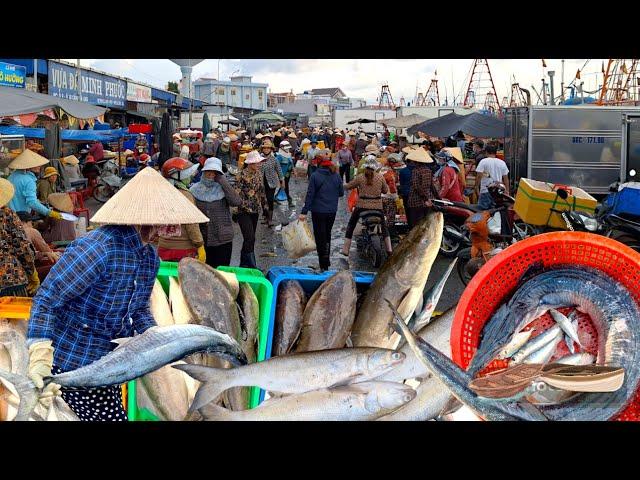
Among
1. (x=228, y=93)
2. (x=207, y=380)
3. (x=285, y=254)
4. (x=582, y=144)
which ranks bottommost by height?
(x=285, y=254)

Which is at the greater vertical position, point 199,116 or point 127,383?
point 199,116

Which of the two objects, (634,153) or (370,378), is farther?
(634,153)

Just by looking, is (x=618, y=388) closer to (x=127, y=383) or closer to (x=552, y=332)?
(x=552, y=332)

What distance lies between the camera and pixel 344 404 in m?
3.77

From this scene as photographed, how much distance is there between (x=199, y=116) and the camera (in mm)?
38531

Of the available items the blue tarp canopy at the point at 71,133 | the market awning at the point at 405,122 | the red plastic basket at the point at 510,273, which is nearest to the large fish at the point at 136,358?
the red plastic basket at the point at 510,273

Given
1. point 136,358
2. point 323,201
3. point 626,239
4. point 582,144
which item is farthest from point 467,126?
point 136,358

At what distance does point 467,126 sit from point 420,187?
7.65 m

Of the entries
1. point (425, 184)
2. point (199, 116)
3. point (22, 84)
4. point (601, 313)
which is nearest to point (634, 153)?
point (425, 184)

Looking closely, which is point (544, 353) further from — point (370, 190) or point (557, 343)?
point (370, 190)

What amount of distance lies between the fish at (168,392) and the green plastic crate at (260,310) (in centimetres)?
7

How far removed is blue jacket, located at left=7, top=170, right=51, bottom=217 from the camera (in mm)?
9070

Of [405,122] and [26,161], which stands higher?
[405,122]
